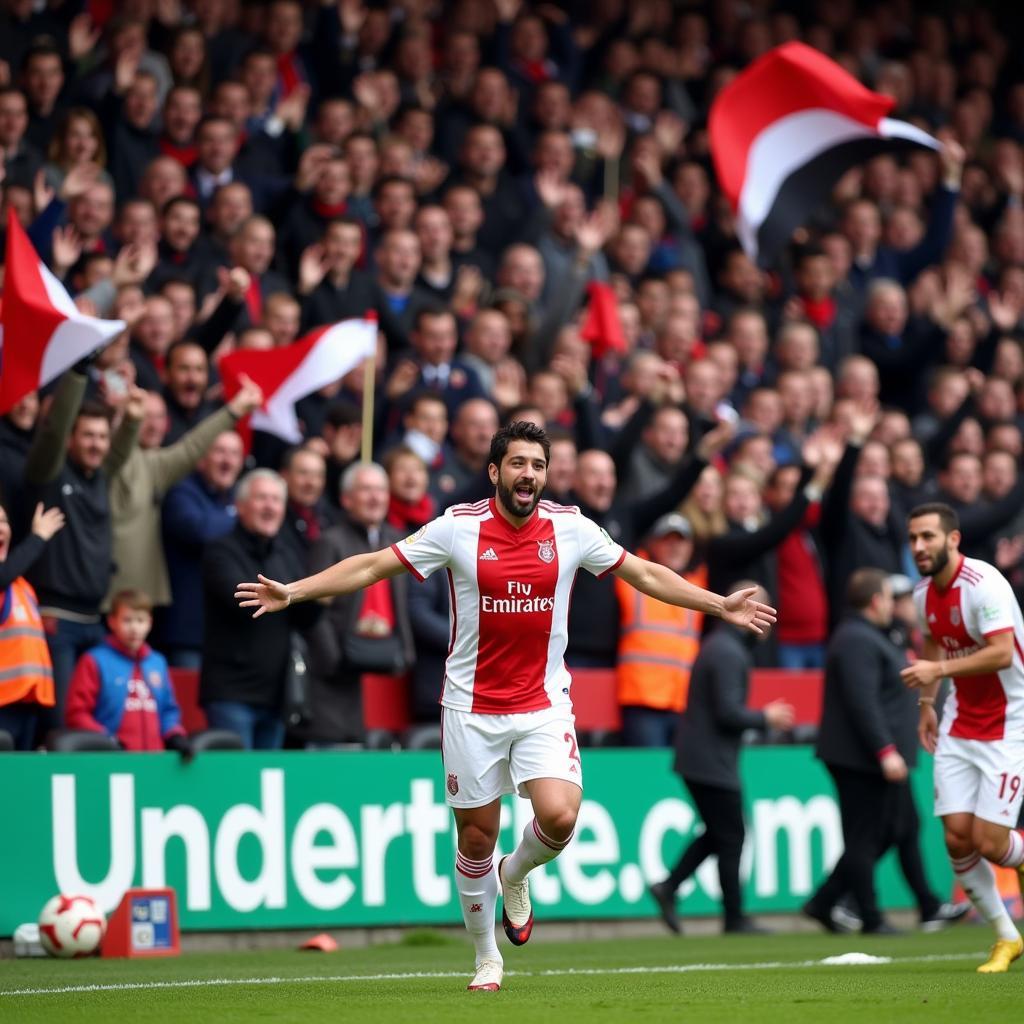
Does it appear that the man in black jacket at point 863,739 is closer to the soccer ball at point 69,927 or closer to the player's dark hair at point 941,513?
the player's dark hair at point 941,513

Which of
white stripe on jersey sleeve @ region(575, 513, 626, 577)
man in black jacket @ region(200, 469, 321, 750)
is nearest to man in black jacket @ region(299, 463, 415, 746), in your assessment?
man in black jacket @ region(200, 469, 321, 750)

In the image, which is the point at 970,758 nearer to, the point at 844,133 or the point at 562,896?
the point at 562,896

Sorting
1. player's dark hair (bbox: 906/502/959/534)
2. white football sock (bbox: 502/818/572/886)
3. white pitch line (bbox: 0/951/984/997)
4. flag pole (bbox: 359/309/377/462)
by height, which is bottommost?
white pitch line (bbox: 0/951/984/997)

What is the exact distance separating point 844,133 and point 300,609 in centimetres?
724

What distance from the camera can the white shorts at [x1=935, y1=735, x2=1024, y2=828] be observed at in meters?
11.3

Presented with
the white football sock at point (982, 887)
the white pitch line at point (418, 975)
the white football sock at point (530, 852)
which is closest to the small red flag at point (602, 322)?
the white pitch line at point (418, 975)

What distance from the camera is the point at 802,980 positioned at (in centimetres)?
1062

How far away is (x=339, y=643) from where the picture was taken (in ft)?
46.4

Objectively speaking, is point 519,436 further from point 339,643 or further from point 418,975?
point 339,643

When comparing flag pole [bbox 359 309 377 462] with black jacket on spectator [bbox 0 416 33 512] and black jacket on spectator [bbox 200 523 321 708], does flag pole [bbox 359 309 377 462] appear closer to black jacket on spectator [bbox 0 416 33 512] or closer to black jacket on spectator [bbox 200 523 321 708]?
black jacket on spectator [bbox 200 523 321 708]

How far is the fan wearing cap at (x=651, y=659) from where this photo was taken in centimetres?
1565

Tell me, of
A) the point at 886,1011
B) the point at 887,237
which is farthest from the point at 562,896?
the point at 887,237

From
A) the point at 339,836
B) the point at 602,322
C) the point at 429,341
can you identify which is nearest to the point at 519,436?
the point at 339,836

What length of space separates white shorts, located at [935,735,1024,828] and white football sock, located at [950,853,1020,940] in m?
0.26
